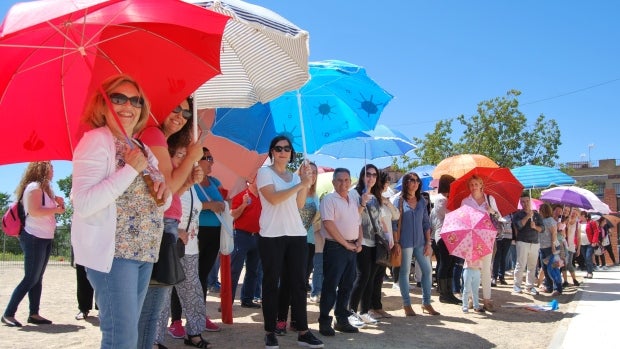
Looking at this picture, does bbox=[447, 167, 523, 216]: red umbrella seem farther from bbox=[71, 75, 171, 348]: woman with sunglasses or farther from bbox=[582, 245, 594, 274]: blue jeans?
bbox=[582, 245, 594, 274]: blue jeans

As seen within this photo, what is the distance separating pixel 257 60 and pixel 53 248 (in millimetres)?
19831

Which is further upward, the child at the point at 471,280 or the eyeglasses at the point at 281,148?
the eyeglasses at the point at 281,148

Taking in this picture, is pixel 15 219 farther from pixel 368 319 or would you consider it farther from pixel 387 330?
pixel 387 330

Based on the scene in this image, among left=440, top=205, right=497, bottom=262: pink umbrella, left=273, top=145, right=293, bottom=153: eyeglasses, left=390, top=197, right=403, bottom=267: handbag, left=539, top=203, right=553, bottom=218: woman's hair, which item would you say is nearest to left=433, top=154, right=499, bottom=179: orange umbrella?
left=440, top=205, right=497, bottom=262: pink umbrella

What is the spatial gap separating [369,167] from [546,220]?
538cm

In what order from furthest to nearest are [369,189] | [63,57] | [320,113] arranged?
[369,189], [320,113], [63,57]

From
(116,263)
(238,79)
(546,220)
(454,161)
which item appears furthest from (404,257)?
(116,263)

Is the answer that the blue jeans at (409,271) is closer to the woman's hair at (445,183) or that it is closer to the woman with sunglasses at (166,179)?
the woman's hair at (445,183)

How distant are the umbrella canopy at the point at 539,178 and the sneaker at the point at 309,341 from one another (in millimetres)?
6810

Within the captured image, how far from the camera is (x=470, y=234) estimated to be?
23.9 ft

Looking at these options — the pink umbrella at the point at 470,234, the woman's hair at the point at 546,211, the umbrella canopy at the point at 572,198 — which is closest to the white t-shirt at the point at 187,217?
the pink umbrella at the point at 470,234

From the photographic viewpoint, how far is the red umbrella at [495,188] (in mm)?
8023

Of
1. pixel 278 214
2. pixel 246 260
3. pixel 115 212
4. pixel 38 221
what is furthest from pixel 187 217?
pixel 246 260

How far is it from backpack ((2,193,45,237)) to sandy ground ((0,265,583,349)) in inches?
43.5
